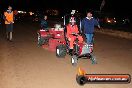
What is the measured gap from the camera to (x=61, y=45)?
14211 mm

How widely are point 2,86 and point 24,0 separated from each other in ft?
421

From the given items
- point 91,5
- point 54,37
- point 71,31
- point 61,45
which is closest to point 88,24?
point 71,31

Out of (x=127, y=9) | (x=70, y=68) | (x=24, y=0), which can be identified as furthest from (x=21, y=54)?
(x=24, y=0)

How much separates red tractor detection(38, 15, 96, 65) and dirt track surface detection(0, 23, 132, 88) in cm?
31

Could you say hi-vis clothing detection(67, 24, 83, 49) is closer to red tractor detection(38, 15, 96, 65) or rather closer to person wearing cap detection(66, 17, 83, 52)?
person wearing cap detection(66, 17, 83, 52)

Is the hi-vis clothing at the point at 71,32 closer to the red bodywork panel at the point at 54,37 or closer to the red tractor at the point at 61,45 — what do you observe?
the red tractor at the point at 61,45

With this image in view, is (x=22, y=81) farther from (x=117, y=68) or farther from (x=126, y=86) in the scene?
(x=117, y=68)

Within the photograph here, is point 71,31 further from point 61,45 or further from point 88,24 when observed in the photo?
point 88,24

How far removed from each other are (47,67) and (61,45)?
218cm

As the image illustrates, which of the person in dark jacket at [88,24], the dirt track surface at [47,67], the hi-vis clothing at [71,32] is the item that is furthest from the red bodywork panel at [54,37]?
the hi-vis clothing at [71,32]

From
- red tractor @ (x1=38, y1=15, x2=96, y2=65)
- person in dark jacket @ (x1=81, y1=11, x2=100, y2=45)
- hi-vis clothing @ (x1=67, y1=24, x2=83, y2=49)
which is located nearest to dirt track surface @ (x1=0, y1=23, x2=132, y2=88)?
red tractor @ (x1=38, y1=15, x2=96, y2=65)

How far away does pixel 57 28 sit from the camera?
16.7 meters

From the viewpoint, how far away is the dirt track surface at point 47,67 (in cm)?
985

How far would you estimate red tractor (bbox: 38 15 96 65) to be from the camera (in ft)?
41.5
